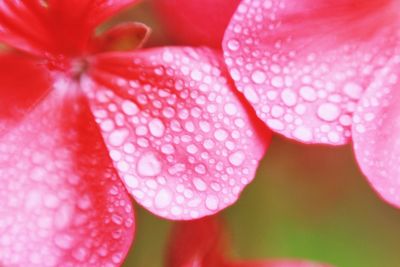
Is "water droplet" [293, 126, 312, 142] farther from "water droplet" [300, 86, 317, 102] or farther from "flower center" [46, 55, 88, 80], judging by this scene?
"flower center" [46, 55, 88, 80]

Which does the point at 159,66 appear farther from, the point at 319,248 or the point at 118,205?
the point at 319,248

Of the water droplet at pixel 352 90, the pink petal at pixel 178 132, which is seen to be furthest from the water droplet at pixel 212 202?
the water droplet at pixel 352 90

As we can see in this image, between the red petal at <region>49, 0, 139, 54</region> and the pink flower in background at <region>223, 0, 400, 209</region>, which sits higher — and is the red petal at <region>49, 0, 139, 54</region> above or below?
above

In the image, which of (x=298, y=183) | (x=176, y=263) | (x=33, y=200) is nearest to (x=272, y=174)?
(x=298, y=183)

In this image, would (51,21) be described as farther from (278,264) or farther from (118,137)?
(278,264)

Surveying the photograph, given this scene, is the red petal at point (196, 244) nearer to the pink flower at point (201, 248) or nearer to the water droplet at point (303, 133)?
the pink flower at point (201, 248)

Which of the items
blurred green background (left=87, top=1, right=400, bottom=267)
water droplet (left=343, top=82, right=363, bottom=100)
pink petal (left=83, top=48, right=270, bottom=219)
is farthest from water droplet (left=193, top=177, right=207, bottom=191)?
blurred green background (left=87, top=1, right=400, bottom=267)
